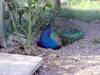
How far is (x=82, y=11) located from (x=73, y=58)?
4046 mm

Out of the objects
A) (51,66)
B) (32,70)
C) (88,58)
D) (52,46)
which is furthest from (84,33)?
(32,70)

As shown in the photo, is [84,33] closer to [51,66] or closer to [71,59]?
[71,59]

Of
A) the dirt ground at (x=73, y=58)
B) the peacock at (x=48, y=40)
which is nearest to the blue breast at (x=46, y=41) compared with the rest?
the peacock at (x=48, y=40)

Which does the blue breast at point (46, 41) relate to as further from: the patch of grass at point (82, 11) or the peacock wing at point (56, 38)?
the patch of grass at point (82, 11)

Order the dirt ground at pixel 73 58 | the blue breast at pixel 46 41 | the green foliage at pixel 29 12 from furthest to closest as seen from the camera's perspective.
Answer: the blue breast at pixel 46 41, the green foliage at pixel 29 12, the dirt ground at pixel 73 58

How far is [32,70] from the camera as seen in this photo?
3887mm

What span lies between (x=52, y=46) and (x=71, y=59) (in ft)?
2.87

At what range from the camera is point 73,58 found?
498 centimetres

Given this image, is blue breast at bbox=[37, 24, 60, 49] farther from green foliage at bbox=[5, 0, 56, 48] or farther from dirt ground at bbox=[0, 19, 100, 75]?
green foliage at bbox=[5, 0, 56, 48]

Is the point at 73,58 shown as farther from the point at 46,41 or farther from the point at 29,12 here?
the point at 29,12

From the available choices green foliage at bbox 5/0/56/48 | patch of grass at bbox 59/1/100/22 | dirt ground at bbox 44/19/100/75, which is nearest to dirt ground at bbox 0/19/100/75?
dirt ground at bbox 44/19/100/75

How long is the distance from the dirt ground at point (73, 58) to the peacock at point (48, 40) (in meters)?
0.16

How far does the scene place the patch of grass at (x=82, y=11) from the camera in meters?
8.38

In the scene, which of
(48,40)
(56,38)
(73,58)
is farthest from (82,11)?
(73,58)
